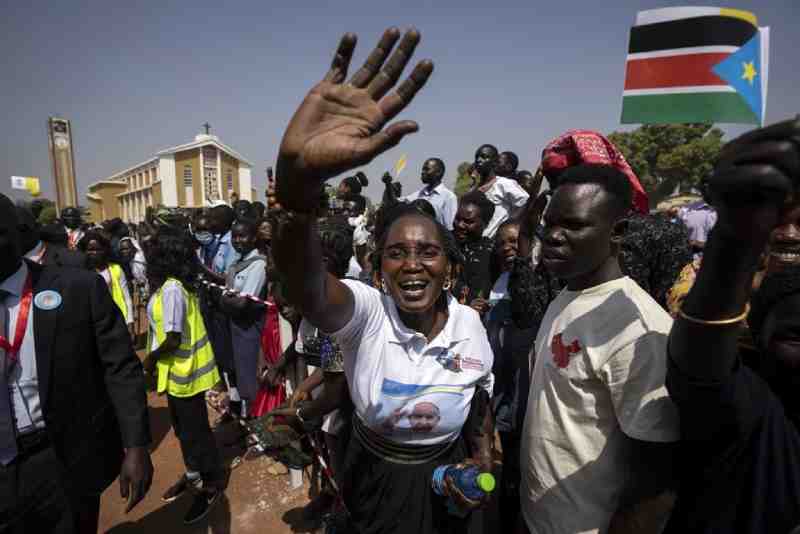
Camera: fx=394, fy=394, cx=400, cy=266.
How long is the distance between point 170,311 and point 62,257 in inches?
104

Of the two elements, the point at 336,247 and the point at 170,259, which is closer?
the point at 336,247

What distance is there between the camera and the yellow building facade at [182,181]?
1470 inches

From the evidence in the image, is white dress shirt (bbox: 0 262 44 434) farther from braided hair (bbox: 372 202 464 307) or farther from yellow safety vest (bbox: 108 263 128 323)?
yellow safety vest (bbox: 108 263 128 323)

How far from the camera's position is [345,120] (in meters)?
1.09

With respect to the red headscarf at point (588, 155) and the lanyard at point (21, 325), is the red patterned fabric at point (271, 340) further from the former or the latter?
the red headscarf at point (588, 155)

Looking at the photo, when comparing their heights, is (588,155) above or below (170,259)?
above

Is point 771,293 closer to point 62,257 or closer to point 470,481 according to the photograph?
point 470,481

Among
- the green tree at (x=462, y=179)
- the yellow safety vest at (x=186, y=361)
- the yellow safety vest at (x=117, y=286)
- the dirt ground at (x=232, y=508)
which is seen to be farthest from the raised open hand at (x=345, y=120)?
the green tree at (x=462, y=179)

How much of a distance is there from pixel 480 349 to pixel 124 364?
6.20 feet

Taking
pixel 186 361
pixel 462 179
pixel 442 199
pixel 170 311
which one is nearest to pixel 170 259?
pixel 170 311

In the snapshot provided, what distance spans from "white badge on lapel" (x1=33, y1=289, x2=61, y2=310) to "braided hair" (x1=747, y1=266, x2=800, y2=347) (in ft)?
9.43

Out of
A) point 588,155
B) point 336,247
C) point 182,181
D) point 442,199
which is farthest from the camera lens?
point 182,181

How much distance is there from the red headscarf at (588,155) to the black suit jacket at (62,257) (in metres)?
5.00

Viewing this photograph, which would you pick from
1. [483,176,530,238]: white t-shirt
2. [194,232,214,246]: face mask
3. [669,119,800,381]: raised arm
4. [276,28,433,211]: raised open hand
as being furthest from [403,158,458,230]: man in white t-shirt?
[669,119,800,381]: raised arm
